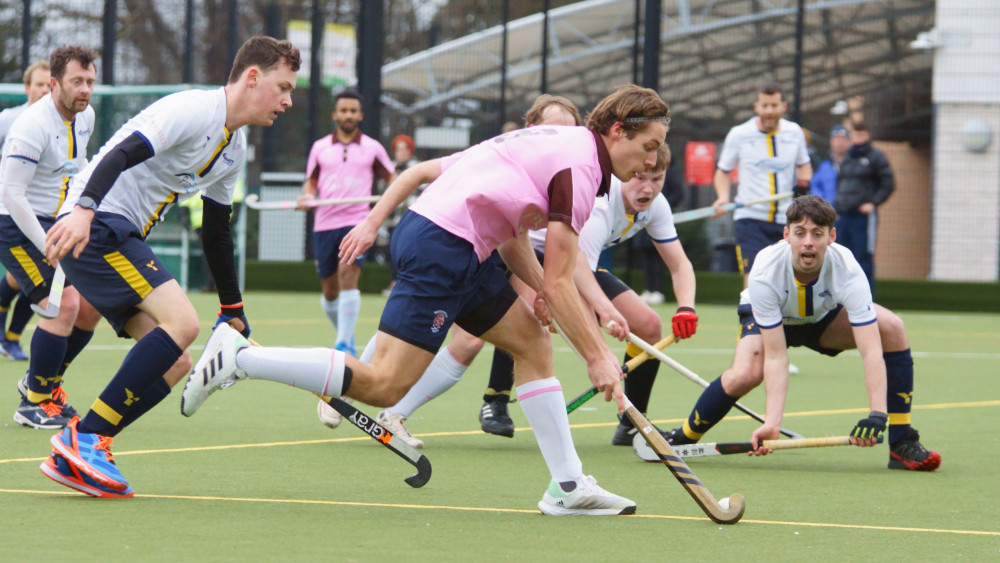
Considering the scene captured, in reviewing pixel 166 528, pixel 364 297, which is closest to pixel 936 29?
pixel 364 297

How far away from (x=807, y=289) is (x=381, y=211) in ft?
5.91

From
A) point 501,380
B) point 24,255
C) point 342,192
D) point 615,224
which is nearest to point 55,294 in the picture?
point 24,255

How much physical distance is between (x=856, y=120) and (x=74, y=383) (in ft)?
23.2

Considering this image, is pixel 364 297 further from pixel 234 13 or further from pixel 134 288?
pixel 134 288

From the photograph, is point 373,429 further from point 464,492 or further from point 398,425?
point 398,425

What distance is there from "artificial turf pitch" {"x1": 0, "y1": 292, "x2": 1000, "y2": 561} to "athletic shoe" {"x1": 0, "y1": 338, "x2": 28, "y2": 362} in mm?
663

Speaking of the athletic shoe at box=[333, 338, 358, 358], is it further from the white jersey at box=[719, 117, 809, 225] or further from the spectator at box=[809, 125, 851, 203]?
the spectator at box=[809, 125, 851, 203]

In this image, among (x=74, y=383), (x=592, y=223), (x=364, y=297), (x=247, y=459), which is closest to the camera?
(x=247, y=459)

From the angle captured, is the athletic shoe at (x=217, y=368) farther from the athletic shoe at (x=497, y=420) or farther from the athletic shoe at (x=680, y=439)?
the athletic shoe at (x=680, y=439)

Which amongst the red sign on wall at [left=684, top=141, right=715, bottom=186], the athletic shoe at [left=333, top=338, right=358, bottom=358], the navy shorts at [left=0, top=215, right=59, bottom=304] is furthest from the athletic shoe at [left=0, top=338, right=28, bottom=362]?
the red sign on wall at [left=684, top=141, right=715, bottom=186]

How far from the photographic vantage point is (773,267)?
5.01m

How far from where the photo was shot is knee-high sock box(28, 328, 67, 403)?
5566 mm

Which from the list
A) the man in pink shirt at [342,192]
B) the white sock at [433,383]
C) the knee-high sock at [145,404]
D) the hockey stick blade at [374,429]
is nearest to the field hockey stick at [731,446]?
the white sock at [433,383]

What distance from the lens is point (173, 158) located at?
13.8ft
